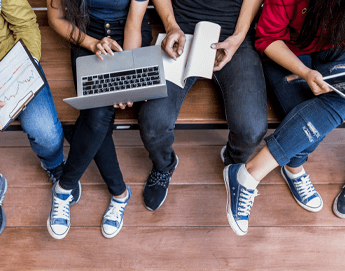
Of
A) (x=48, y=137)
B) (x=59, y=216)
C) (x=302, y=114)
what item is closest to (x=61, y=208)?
(x=59, y=216)

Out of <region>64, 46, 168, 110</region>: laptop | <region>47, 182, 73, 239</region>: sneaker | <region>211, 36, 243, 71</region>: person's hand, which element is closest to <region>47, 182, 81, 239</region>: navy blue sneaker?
<region>47, 182, 73, 239</region>: sneaker

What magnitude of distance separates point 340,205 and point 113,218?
1.02 metres

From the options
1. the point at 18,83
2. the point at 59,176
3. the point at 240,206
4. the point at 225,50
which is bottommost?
the point at 59,176

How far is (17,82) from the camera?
3.13 feet

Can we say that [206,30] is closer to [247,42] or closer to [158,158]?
[247,42]

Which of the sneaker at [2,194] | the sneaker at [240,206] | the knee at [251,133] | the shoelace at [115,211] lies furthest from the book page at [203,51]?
the sneaker at [2,194]

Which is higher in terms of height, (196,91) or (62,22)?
(62,22)

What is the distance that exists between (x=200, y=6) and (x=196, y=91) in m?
0.35

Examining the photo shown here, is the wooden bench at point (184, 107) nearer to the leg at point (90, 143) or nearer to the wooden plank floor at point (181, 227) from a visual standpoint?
the leg at point (90, 143)

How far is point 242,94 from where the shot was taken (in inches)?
39.8

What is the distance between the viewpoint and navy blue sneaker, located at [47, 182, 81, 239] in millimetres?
1145

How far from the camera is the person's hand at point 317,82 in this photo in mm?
933

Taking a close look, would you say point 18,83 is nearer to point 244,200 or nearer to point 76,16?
point 76,16

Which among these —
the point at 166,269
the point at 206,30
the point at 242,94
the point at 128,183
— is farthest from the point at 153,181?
the point at 206,30
